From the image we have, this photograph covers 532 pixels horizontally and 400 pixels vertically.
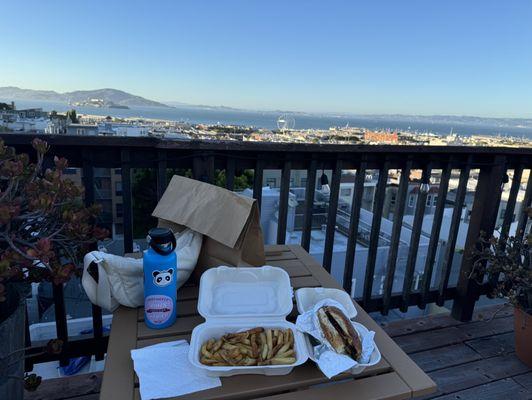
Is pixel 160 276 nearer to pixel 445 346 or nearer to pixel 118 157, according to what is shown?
pixel 118 157

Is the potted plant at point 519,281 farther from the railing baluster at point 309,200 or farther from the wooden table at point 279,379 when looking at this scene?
the wooden table at point 279,379

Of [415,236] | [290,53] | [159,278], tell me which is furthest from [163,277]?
[290,53]

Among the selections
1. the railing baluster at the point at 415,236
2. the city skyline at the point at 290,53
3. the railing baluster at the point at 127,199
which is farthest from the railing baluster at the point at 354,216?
the city skyline at the point at 290,53

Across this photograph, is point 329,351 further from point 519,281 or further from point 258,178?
point 519,281

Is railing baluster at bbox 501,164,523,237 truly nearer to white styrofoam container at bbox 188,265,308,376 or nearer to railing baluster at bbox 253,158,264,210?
railing baluster at bbox 253,158,264,210

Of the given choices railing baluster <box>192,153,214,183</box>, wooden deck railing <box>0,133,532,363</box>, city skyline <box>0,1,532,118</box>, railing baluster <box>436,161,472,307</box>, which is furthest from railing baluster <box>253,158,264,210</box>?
city skyline <box>0,1,532,118</box>

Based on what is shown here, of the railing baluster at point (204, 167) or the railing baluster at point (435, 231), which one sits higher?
the railing baluster at point (204, 167)
